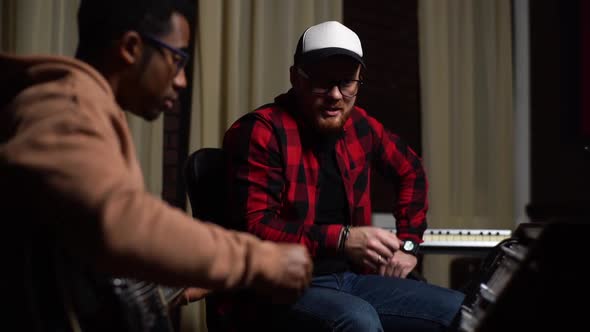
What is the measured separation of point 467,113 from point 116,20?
8.35ft

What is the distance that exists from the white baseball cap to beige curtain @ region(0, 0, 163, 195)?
770 mm

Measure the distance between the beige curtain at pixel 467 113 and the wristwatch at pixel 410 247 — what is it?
1.14 m

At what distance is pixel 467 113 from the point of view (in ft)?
10.9

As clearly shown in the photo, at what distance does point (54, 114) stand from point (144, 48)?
0.27 meters

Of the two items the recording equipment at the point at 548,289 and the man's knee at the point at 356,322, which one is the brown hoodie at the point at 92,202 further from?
the man's knee at the point at 356,322

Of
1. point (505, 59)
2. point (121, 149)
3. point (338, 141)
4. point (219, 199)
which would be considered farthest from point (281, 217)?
point (505, 59)

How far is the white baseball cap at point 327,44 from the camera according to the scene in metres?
1.86

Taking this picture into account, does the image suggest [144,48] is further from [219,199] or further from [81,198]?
[219,199]

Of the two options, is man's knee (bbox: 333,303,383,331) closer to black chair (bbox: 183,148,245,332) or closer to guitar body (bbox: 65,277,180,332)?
black chair (bbox: 183,148,245,332)

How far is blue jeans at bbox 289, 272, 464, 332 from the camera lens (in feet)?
5.18

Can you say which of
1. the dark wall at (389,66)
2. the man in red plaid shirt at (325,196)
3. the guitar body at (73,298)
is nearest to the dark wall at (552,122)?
the dark wall at (389,66)

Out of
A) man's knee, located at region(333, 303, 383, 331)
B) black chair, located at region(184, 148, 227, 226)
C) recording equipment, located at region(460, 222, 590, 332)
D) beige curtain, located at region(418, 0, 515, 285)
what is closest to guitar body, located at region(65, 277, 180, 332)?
recording equipment, located at region(460, 222, 590, 332)

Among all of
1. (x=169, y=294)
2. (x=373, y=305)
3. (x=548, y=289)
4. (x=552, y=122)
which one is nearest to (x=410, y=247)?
(x=373, y=305)

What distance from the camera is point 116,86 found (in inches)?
42.3
